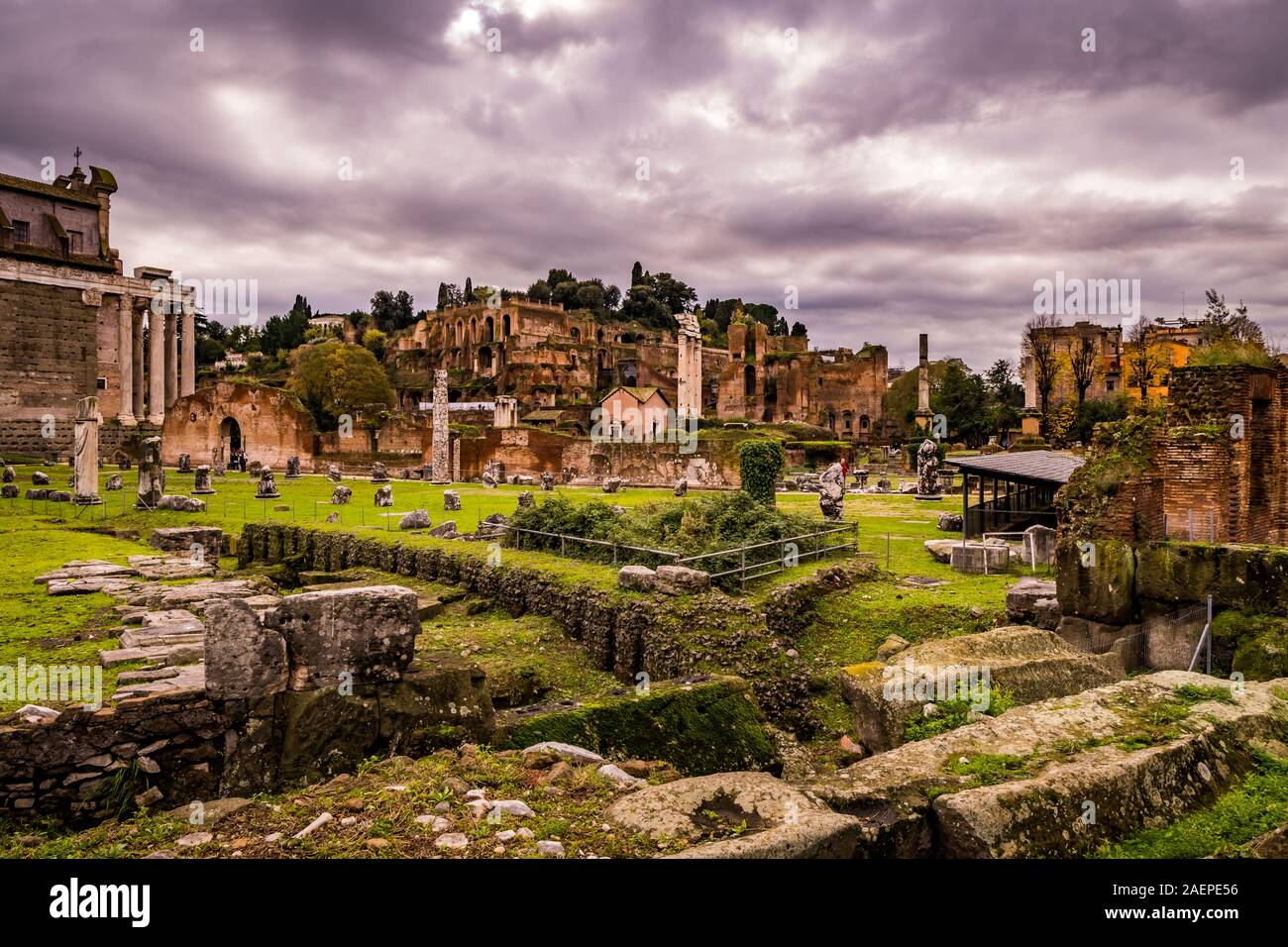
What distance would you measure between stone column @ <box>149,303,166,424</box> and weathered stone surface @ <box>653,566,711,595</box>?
5202cm

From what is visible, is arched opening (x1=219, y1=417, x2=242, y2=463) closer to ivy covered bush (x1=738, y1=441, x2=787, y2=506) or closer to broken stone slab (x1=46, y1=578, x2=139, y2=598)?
ivy covered bush (x1=738, y1=441, x2=787, y2=506)

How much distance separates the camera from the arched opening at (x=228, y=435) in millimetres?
48175

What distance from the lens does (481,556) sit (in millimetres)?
14297

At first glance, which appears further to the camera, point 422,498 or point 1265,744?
point 422,498

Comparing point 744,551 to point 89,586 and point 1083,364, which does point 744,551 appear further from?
point 1083,364

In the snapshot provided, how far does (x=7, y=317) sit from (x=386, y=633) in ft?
A: 157

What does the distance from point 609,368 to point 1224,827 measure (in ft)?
313

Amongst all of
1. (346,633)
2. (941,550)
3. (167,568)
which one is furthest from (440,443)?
(346,633)

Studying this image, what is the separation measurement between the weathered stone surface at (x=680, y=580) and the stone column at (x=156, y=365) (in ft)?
171

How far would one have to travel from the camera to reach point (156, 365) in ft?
173

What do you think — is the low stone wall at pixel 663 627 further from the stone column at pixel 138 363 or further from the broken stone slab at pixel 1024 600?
the stone column at pixel 138 363

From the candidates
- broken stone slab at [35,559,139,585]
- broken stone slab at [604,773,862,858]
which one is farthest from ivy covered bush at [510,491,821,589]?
broken stone slab at [604,773,862,858]
